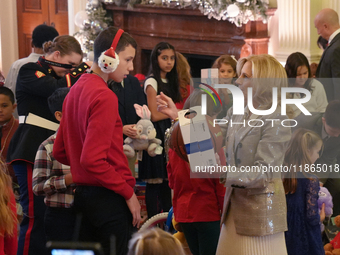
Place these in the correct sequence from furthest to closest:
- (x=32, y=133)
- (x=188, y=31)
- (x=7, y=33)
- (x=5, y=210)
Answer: (x=7, y=33)
(x=188, y=31)
(x=32, y=133)
(x=5, y=210)

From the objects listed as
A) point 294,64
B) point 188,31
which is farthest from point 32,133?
point 188,31

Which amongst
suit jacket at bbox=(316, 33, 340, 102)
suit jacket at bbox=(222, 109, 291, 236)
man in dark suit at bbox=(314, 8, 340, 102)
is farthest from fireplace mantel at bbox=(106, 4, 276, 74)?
suit jacket at bbox=(222, 109, 291, 236)

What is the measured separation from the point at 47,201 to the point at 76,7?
5210 millimetres

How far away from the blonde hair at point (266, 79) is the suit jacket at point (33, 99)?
1.25 m

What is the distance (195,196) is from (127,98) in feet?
4.14

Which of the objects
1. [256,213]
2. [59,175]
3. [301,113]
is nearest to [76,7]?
[301,113]

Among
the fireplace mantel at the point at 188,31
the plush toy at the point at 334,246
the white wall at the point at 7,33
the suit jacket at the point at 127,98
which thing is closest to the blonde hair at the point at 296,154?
the plush toy at the point at 334,246

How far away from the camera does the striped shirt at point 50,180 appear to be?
7.60 feet

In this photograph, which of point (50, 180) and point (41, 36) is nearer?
point (50, 180)

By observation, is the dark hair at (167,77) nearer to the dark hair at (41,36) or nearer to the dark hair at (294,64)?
the dark hair at (294,64)

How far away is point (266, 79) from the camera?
1990 mm

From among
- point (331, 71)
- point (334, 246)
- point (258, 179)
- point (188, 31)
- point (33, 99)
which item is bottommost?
point (334, 246)

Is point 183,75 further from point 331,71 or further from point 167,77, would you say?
point 331,71

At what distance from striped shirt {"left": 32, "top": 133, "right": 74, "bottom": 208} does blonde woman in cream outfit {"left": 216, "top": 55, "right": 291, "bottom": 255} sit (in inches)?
31.4
